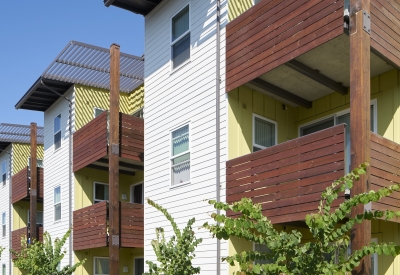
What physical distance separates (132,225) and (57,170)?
6.89 meters

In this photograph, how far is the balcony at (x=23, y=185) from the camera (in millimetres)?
26312

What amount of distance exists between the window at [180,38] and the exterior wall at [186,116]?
0.18 metres

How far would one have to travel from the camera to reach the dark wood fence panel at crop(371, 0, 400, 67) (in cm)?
1009

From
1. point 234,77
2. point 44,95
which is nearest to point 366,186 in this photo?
point 234,77

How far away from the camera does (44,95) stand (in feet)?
77.9

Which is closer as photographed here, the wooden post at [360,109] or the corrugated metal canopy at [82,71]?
the wooden post at [360,109]

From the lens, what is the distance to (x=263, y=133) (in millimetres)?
13578

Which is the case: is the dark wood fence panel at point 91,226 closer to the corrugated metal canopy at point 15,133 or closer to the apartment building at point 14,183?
the apartment building at point 14,183

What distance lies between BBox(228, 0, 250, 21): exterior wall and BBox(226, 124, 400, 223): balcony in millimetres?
3602

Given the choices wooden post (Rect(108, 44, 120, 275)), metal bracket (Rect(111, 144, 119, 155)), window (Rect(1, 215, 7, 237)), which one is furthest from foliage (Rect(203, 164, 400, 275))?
window (Rect(1, 215, 7, 237))

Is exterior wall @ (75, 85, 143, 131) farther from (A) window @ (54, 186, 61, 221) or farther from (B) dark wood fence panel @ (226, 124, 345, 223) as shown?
(B) dark wood fence panel @ (226, 124, 345, 223)

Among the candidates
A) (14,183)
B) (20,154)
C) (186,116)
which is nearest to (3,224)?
(20,154)

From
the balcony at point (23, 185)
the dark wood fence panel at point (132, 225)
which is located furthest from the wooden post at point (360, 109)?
the balcony at point (23, 185)

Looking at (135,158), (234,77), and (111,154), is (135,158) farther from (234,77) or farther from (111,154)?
(234,77)
